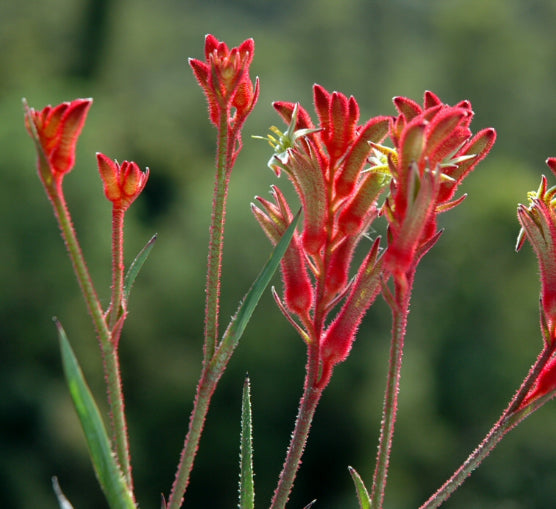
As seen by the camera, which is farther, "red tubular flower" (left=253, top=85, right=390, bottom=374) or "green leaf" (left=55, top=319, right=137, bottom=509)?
"red tubular flower" (left=253, top=85, right=390, bottom=374)

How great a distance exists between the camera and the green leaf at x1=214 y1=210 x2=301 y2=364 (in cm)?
52

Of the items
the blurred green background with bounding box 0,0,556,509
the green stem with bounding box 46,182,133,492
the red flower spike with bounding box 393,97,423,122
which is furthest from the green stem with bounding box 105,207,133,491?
the blurred green background with bounding box 0,0,556,509

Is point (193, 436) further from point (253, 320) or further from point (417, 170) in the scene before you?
point (253, 320)

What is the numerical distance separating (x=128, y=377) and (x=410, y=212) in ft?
41.0

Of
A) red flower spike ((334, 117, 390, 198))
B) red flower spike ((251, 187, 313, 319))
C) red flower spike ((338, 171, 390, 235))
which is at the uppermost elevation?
red flower spike ((334, 117, 390, 198))

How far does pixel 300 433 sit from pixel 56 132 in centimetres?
25

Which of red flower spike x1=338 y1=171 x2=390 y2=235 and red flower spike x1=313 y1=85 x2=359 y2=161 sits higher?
red flower spike x1=313 y1=85 x2=359 y2=161

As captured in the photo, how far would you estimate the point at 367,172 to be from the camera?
1.82 ft

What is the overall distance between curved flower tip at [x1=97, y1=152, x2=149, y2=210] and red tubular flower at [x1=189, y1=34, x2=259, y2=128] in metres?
0.07

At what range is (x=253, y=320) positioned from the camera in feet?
41.5

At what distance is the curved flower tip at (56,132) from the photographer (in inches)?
19.3

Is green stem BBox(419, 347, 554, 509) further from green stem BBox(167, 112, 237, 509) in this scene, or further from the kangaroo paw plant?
green stem BBox(167, 112, 237, 509)

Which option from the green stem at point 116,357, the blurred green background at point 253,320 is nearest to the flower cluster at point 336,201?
the green stem at point 116,357

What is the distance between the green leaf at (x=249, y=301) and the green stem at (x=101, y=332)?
7 cm
